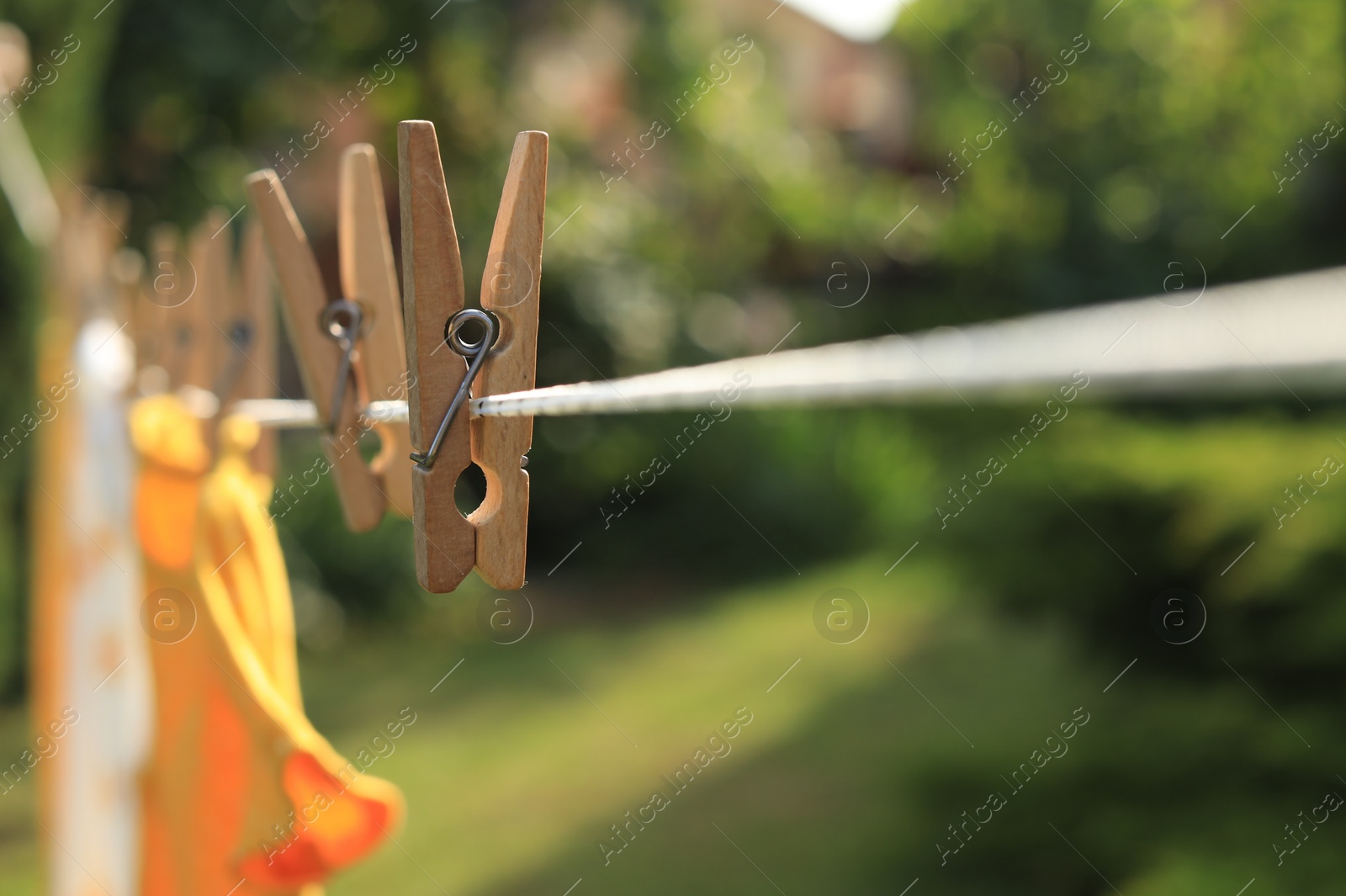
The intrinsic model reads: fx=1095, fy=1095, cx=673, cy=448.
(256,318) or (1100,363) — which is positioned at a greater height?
(1100,363)

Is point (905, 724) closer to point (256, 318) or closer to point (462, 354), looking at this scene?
A: point (256, 318)

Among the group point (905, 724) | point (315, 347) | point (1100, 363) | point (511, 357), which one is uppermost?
point (1100, 363)

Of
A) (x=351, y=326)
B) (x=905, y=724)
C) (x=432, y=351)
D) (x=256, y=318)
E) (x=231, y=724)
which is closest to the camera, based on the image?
(x=432, y=351)

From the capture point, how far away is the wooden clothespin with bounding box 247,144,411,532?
994mm

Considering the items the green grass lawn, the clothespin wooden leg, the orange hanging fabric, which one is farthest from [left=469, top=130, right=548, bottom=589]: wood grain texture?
the green grass lawn

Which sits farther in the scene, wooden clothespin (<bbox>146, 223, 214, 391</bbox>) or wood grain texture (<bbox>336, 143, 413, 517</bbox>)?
wooden clothespin (<bbox>146, 223, 214, 391</bbox>)

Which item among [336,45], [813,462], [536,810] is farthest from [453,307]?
[813,462]

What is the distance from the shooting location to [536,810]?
4.24 metres

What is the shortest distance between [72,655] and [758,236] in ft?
25.9

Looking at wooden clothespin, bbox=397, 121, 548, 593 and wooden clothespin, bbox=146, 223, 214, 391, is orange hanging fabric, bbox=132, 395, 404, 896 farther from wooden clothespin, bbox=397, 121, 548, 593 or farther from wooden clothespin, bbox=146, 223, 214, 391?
wooden clothespin, bbox=397, 121, 548, 593

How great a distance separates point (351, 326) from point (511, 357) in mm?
286

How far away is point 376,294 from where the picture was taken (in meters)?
1.00

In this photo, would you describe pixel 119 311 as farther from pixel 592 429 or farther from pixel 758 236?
pixel 758 236

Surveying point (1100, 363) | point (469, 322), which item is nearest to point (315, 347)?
point (469, 322)
